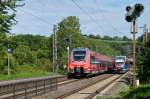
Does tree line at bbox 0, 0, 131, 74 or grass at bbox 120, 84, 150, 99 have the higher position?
tree line at bbox 0, 0, 131, 74

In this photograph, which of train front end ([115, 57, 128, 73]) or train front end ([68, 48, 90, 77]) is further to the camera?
train front end ([115, 57, 128, 73])

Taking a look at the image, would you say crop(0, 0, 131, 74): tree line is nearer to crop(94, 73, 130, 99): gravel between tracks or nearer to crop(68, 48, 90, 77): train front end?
crop(68, 48, 90, 77): train front end

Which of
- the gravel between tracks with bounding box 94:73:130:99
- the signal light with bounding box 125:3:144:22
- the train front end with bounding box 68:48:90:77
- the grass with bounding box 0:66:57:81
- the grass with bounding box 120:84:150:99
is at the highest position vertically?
the signal light with bounding box 125:3:144:22

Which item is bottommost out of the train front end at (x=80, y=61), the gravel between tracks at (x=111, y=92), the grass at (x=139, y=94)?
the gravel between tracks at (x=111, y=92)

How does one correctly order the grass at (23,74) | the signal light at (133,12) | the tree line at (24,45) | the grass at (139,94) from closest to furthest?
the grass at (139,94)
the signal light at (133,12)
the grass at (23,74)
the tree line at (24,45)

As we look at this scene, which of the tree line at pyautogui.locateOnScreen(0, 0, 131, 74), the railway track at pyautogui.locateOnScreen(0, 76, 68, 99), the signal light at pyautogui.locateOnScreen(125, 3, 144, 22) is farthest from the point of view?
the tree line at pyautogui.locateOnScreen(0, 0, 131, 74)

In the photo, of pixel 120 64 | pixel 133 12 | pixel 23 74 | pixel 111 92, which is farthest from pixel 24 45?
pixel 133 12

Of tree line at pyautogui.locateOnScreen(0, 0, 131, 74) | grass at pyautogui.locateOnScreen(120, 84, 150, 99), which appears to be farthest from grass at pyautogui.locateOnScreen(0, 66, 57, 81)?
grass at pyautogui.locateOnScreen(120, 84, 150, 99)

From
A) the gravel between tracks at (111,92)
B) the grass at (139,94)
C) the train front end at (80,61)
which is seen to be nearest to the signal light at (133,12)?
the grass at (139,94)

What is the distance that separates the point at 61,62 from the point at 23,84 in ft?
200

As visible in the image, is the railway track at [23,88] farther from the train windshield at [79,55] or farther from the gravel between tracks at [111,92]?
the train windshield at [79,55]

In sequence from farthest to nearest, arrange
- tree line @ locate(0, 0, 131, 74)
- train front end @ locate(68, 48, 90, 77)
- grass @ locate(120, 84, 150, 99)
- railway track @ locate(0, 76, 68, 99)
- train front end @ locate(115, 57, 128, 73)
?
train front end @ locate(115, 57, 128, 73) → tree line @ locate(0, 0, 131, 74) → train front end @ locate(68, 48, 90, 77) → railway track @ locate(0, 76, 68, 99) → grass @ locate(120, 84, 150, 99)

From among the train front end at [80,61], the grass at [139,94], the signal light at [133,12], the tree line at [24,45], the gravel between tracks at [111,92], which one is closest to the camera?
the grass at [139,94]

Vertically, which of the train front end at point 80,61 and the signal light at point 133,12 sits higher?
the signal light at point 133,12
